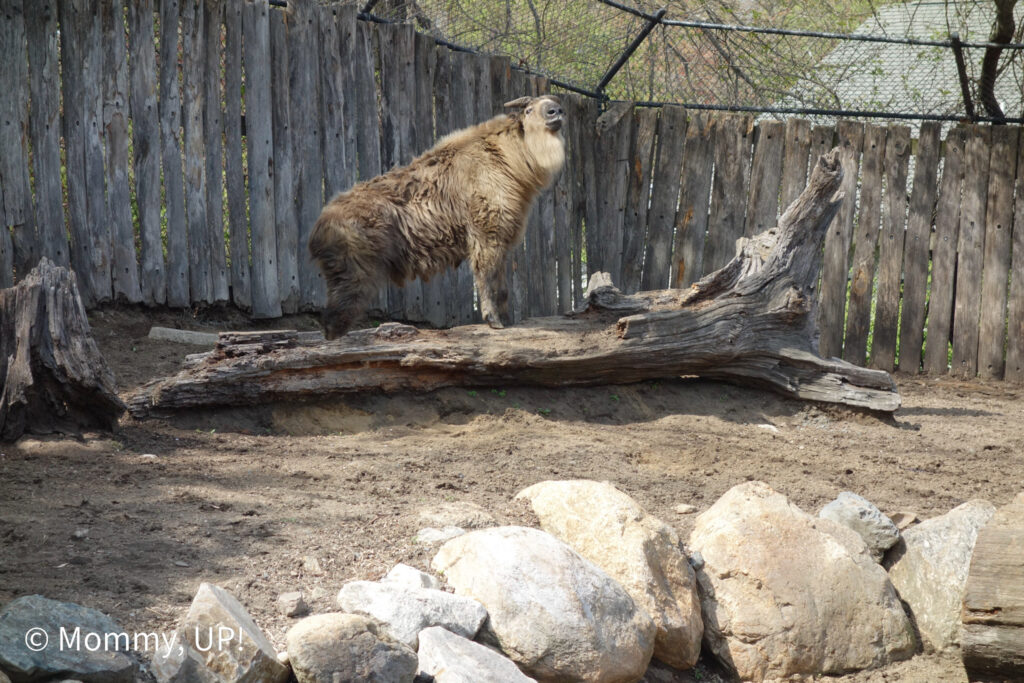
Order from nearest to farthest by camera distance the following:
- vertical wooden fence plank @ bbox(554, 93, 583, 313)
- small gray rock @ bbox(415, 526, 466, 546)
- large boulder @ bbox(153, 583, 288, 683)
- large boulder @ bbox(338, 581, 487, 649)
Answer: large boulder @ bbox(153, 583, 288, 683)
large boulder @ bbox(338, 581, 487, 649)
small gray rock @ bbox(415, 526, 466, 546)
vertical wooden fence plank @ bbox(554, 93, 583, 313)

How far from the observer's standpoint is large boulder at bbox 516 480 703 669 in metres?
3.52

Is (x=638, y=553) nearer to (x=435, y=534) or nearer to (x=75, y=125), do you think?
(x=435, y=534)

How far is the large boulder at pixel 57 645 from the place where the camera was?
7.75ft

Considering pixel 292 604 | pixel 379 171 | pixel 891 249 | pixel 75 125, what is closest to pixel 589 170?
pixel 379 171

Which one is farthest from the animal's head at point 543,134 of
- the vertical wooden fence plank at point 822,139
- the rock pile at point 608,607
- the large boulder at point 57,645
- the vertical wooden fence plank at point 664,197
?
the large boulder at point 57,645

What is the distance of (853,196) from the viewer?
7.66 meters

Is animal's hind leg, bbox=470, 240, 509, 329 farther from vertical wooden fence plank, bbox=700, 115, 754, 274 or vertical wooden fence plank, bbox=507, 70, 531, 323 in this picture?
vertical wooden fence plank, bbox=700, 115, 754, 274

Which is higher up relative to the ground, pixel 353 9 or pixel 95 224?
pixel 353 9

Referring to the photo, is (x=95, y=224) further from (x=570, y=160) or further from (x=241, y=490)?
(x=570, y=160)

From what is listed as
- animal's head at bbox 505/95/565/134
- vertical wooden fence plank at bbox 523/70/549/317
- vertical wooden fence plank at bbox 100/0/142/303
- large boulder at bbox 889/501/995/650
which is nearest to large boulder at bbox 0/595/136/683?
large boulder at bbox 889/501/995/650

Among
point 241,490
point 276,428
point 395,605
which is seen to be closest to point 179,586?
point 395,605

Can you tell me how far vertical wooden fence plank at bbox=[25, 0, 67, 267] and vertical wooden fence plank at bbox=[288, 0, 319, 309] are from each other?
1.47 metres

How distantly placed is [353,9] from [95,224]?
2.35 m

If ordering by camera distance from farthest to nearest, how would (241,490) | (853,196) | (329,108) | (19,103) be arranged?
(853,196), (329,108), (19,103), (241,490)
